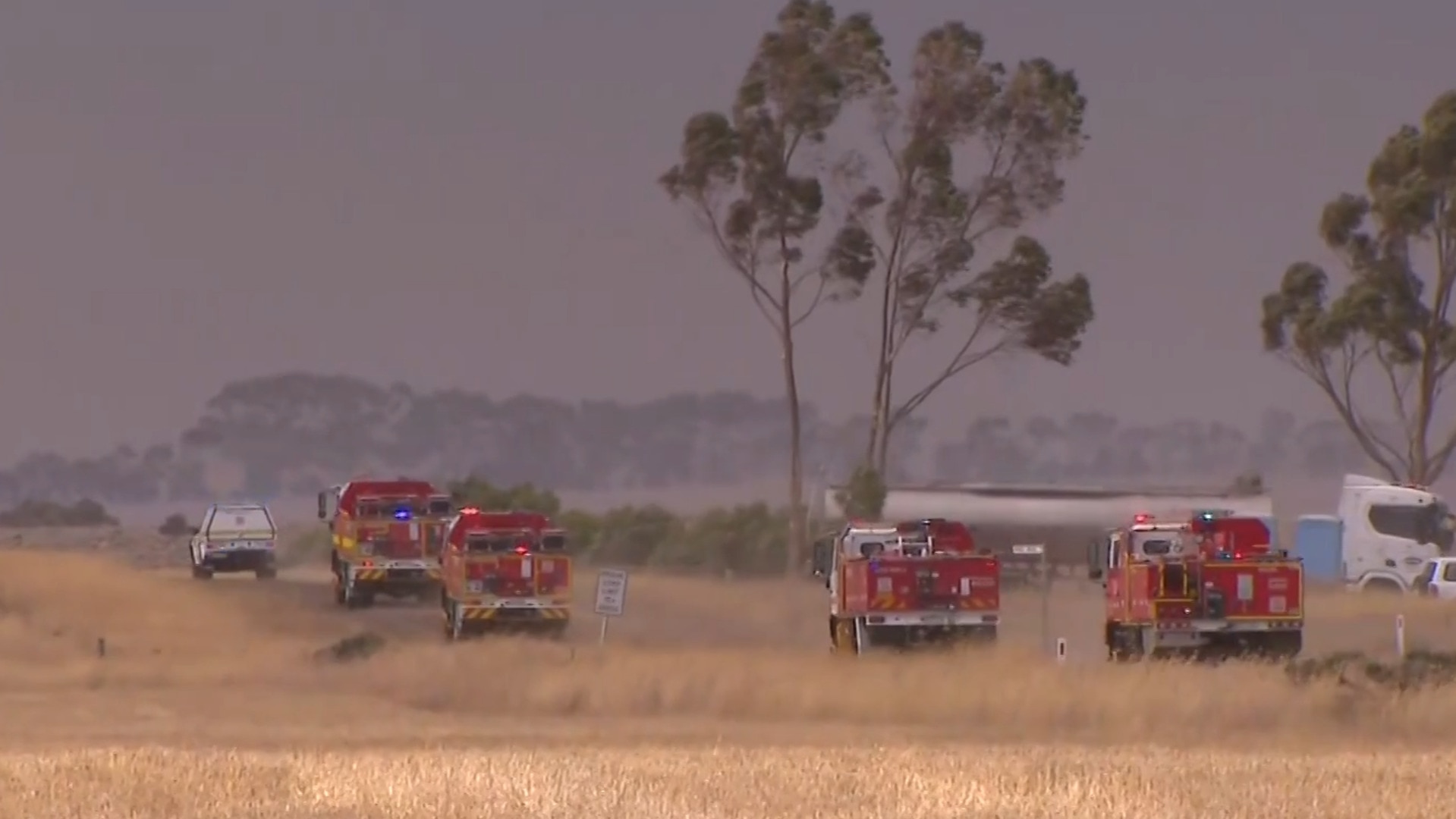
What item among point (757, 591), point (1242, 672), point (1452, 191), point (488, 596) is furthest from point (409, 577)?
point (1452, 191)

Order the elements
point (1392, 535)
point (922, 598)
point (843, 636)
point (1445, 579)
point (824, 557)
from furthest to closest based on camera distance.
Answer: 1. point (1392, 535)
2. point (1445, 579)
3. point (824, 557)
4. point (843, 636)
5. point (922, 598)

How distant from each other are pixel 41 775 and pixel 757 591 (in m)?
40.6

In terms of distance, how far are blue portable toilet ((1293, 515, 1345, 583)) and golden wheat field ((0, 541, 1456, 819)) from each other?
1058cm

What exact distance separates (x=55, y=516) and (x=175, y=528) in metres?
8.27

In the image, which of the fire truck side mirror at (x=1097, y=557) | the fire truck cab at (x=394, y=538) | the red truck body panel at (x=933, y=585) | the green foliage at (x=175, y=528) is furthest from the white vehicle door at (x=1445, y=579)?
the green foliage at (x=175, y=528)

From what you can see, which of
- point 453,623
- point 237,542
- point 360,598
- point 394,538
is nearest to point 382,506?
point 394,538

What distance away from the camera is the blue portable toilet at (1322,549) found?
205ft

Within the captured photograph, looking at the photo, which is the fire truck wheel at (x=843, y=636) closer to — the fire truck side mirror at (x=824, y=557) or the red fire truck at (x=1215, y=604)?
the fire truck side mirror at (x=824, y=557)

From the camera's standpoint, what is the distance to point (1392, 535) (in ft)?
199

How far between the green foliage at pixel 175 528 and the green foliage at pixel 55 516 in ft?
11.8

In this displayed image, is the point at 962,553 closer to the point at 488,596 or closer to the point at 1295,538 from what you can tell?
the point at 488,596

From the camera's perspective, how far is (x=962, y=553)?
1428 inches

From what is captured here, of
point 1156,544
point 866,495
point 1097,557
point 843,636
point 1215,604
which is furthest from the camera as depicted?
point 866,495

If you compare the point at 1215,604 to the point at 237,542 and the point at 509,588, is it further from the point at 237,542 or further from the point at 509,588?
the point at 237,542
